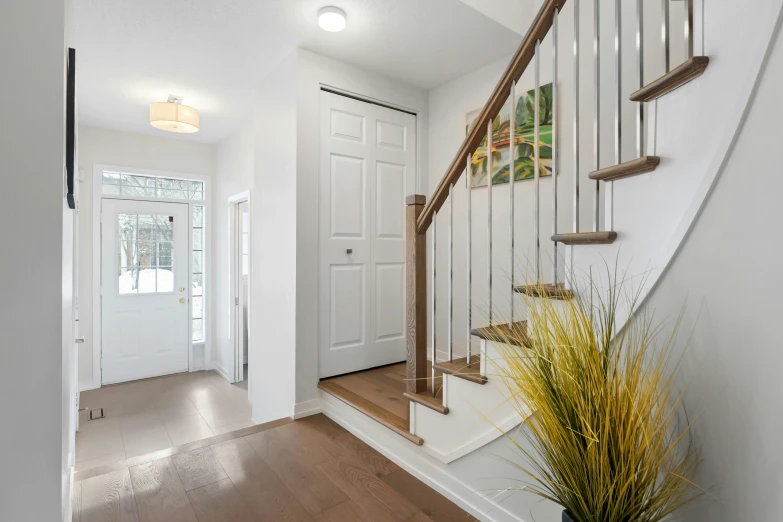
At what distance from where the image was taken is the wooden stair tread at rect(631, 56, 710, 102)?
3.30 feet

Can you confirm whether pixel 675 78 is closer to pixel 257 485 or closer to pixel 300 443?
pixel 257 485

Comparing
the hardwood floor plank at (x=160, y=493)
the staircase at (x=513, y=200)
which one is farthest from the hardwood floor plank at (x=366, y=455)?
the hardwood floor plank at (x=160, y=493)

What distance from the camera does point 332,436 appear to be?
95.0 inches

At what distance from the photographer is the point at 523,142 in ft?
8.46

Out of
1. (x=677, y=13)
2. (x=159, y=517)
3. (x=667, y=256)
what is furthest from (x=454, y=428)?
(x=677, y=13)

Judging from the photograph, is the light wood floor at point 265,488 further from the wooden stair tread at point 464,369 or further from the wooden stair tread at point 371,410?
the wooden stair tread at point 464,369

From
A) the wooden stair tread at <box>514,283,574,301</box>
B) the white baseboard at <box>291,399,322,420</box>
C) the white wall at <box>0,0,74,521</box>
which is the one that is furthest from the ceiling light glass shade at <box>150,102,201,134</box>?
the wooden stair tread at <box>514,283,574,301</box>

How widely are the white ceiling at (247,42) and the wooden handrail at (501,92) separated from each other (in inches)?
36.7

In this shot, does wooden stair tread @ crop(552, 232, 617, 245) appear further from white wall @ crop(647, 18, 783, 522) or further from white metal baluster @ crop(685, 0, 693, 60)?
white metal baluster @ crop(685, 0, 693, 60)

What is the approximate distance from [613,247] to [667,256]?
158 mm

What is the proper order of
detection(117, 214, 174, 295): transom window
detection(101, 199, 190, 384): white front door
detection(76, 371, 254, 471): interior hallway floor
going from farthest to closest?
detection(117, 214, 174, 295): transom window, detection(101, 199, 190, 384): white front door, detection(76, 371, 254, 471): interior hallway floor

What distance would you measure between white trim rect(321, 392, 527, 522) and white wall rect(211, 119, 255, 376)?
243 cm

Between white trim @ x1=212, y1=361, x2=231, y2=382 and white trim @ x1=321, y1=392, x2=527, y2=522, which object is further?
white trim @ x1=212, y1=361, x2=231, y2=382

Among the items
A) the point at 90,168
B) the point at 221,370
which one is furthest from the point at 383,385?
the point at 90,168
